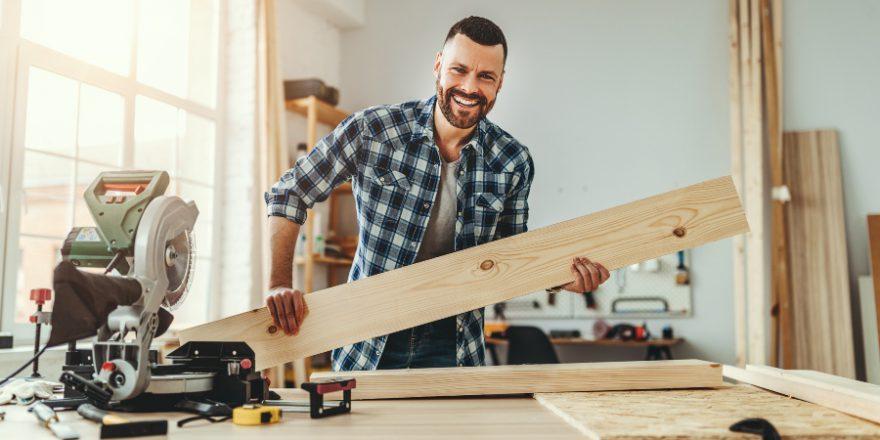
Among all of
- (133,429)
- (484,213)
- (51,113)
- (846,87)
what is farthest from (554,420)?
(846,87)

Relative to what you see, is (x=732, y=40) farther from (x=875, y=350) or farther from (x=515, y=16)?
(x=875, y=350)

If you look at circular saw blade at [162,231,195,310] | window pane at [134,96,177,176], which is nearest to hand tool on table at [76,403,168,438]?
circular saw blade at [162,231,195,310]

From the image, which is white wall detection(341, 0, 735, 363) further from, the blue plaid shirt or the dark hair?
the dark hair

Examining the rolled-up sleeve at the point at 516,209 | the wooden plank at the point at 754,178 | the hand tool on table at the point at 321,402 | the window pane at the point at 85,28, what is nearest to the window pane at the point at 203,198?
the window pane at the point at 85,28

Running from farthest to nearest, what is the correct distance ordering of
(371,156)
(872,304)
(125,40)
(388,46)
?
(388,46) < (872,304) < (125,40) < (371,156)

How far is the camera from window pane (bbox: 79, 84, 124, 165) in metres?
3.32

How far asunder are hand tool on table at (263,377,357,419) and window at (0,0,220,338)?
1534mm

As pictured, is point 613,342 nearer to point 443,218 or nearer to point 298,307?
point 443,218

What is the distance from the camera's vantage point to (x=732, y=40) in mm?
4406

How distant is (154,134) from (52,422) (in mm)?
3077

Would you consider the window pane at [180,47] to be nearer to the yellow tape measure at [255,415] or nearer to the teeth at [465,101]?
the teeth at [465,101]

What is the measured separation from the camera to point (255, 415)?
1.00m

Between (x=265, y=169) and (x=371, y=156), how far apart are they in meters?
2.42

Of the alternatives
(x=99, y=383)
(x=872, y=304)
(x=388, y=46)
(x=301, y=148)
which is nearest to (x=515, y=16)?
(x=388, y=46)
